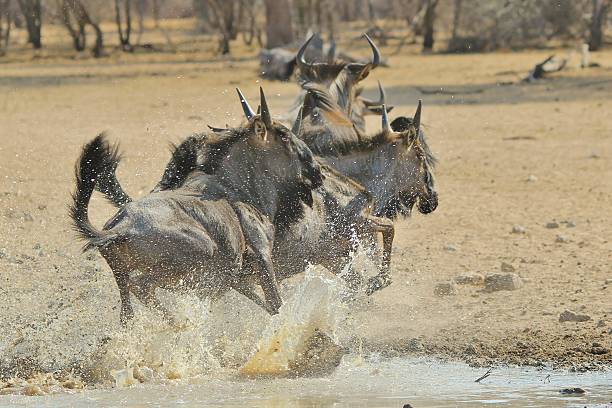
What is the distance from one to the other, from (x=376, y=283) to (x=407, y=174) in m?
0.80

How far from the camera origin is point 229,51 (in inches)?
1275

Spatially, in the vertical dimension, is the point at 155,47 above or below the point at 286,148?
below

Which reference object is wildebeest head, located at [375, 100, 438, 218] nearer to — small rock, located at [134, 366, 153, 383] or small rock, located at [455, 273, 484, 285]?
small rock, located at [455, 273, 484, 285]

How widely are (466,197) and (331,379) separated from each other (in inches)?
213

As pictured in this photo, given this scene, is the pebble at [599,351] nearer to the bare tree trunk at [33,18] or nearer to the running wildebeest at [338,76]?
the running wildebeest at [338,76]

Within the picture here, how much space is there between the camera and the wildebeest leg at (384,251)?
8023 mm

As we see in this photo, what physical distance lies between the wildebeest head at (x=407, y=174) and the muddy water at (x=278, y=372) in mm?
1188

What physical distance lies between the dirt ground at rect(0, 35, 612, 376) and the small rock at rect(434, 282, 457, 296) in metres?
0.05

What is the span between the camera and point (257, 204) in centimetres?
705

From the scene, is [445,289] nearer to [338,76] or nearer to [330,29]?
[338,76]

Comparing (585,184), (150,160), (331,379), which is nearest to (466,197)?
(585,184)

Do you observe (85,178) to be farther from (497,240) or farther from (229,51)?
(229,51)

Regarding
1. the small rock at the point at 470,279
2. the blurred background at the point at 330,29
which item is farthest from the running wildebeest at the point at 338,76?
the blurred background at the point at 330,29

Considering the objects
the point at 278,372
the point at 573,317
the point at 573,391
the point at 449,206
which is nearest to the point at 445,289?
the point at 573,317
